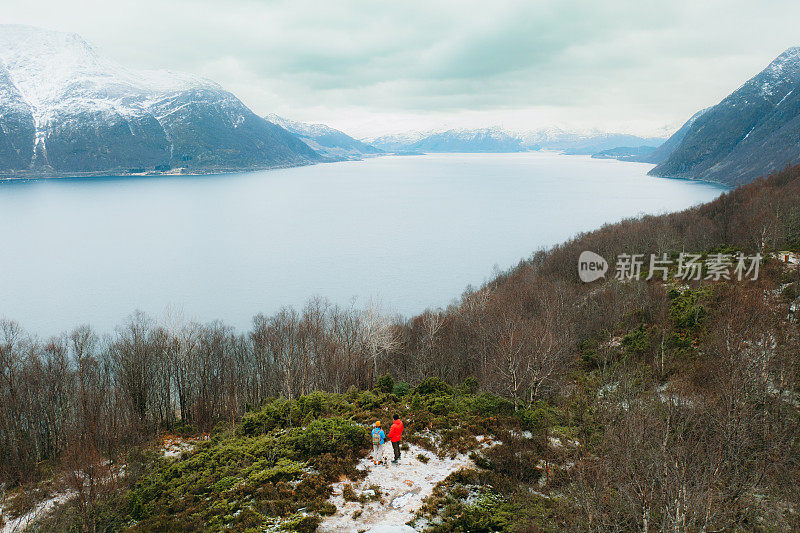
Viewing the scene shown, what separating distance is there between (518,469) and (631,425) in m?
5.55

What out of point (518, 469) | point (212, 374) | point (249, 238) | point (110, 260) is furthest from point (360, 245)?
point (518, 469)

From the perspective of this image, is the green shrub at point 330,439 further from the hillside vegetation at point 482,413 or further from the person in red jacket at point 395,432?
the person in red jacket at point 395,432

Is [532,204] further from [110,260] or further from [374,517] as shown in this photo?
[374,517]

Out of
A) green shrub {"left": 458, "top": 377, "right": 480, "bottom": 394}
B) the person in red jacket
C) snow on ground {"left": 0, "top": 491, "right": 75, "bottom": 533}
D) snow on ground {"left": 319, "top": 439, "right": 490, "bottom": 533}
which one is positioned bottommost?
snow on ground {"left": 0, "top": 491, "right": 75, "bottom": 533}

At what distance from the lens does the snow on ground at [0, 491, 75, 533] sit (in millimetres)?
19125

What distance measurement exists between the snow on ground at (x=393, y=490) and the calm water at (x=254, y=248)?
160ft

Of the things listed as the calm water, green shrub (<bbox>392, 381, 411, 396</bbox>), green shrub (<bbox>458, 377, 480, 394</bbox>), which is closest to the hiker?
green shrub (<bbox>392, 381, 411, 396</bbox>)

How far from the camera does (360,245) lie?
109 metres

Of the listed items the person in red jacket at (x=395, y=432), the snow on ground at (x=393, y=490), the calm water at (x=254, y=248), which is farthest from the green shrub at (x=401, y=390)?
the calm water at (x=254, y=248)

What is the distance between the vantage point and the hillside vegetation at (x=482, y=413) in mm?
13148

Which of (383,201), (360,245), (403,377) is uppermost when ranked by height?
(383,201)

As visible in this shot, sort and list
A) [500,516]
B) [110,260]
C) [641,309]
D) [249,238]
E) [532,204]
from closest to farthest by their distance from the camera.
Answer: [500,516] < [641,309] < [110,260] < [249,238] < [532,204]

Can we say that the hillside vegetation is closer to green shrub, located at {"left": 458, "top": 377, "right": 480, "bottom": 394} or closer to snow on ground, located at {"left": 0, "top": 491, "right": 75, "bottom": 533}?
green shrub, located at {"left": 458, "top": 377, "right": 480, "bottom": 394}

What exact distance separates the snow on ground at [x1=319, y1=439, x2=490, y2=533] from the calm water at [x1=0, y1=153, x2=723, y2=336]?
48905 mm
